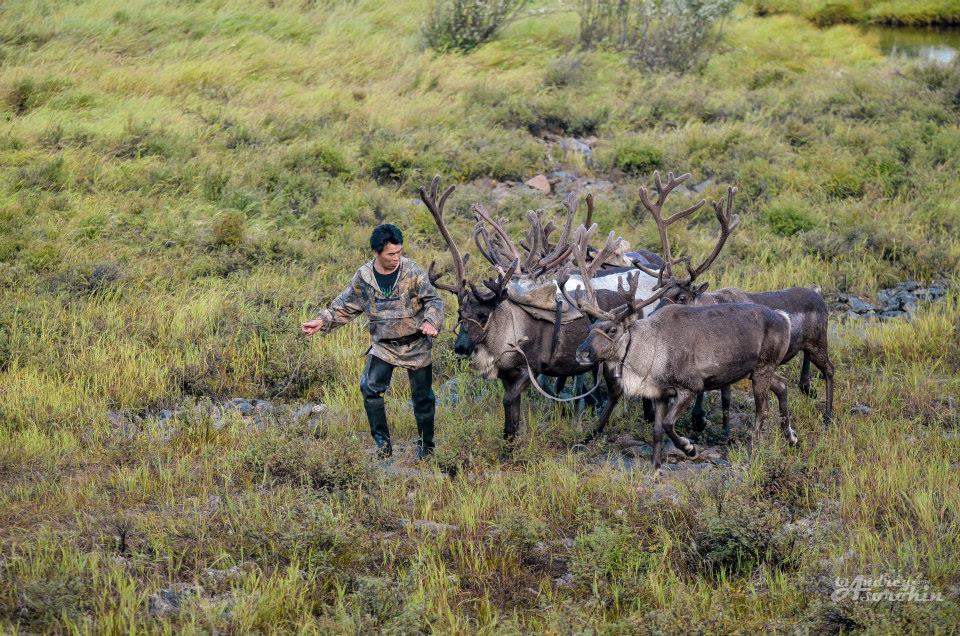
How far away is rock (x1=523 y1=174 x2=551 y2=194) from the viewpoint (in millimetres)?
15617

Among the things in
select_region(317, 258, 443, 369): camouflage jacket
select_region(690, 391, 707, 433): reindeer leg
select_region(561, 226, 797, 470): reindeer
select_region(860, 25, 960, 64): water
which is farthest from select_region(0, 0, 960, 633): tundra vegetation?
select_region(860, 25, 960, 64): water

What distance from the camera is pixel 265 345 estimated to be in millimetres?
10516

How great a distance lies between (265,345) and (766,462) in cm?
537

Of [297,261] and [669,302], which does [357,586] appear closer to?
[669,302]

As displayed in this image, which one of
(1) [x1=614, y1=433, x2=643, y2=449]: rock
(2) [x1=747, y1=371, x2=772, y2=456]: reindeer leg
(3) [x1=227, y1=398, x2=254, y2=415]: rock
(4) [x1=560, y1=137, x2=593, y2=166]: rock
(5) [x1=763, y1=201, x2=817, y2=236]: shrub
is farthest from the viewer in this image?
(4) [x1=560, y1=137, x2=593, y2=166]: rock

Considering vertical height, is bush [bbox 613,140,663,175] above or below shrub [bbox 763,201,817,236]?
above

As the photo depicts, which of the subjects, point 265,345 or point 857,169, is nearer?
point 265,345

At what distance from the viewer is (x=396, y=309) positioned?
8.09 m

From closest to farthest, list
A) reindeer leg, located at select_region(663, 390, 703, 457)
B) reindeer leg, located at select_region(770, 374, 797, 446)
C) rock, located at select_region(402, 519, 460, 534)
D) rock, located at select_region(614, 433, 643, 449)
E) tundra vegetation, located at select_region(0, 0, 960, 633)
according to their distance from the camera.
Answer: tundra vegetation, located at select_region(0, 0, 960, 633)
rock, located at select_region(402, 519, 460, 534)
reindeer leg, located at select_region(663, 390, 703, 457)
reindeer leg, located at select_region(770, 374, 797, 446)
rock, located at select_region(614, 433, 643, 449)

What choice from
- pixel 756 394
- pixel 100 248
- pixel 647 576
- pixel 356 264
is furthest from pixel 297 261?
pixel 647 576

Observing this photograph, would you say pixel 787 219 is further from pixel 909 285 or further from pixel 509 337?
pixel 509 337

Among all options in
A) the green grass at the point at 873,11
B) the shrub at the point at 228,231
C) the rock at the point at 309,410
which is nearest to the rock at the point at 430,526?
the rock at the point at 309,410

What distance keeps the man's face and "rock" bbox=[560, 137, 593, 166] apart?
30.1 ft

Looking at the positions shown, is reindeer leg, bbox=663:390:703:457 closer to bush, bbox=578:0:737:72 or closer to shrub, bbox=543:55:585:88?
shrub, bbox=543:55:585:88
